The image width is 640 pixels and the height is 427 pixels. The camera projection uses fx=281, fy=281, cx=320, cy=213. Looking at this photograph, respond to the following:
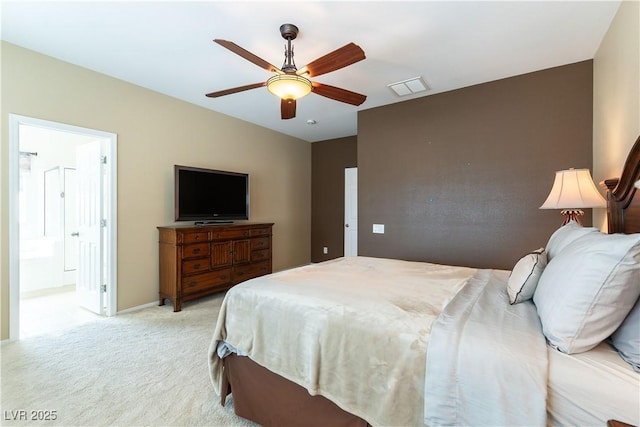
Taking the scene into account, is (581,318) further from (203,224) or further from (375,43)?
(203,224)

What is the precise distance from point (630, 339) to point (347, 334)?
929 millimetres

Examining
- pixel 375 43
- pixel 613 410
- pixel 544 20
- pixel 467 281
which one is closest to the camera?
pixel 613 410

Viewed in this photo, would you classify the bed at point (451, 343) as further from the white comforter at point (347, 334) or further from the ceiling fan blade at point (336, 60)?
the ceiling fan blade at point (336, 60)

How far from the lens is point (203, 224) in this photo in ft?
12.7

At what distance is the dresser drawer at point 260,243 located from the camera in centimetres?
409

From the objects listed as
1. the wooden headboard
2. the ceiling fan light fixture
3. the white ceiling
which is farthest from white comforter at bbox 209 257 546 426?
the white ceiling

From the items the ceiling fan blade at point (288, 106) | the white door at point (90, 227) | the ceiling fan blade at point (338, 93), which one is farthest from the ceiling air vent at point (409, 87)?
the white door at point (90, 227)

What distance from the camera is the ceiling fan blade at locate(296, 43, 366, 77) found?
1796 millimetres

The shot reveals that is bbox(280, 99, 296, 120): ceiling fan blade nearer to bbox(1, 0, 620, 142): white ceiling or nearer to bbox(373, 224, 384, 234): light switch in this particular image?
bbox(1, 0, 620, 142): white ceiling

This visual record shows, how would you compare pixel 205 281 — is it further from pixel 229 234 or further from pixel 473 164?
pixel 473 164

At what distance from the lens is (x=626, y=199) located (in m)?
A: 1.68

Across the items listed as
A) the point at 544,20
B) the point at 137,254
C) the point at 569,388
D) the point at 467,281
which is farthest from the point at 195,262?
the point at 544,20

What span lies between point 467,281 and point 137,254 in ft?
11.3

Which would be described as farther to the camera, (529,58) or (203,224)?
(203,224)
